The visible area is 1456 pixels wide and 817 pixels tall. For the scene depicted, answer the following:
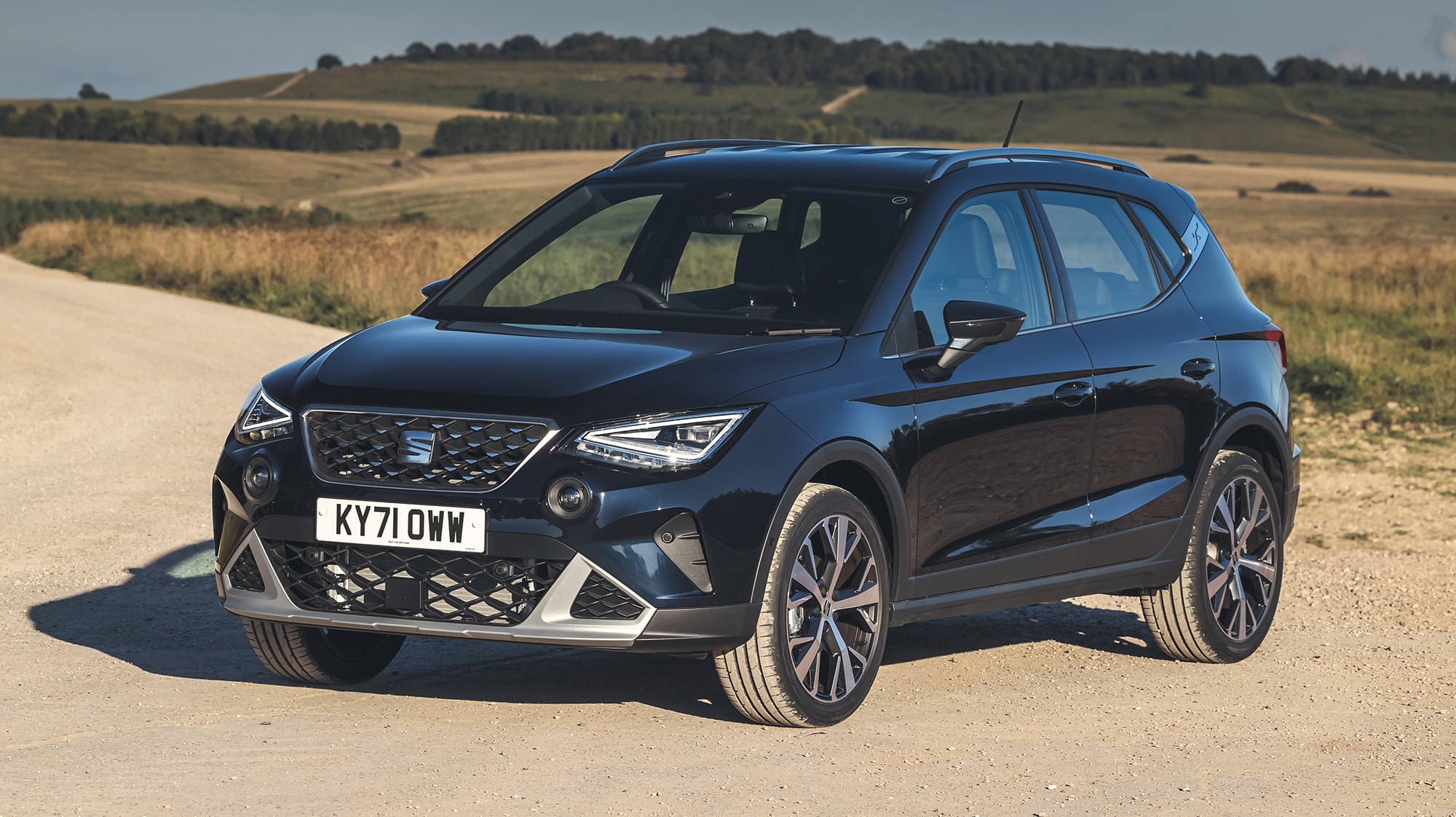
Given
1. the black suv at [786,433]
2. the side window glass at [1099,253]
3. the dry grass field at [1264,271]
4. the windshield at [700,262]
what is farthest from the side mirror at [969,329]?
the dry grass field at [1264,271]

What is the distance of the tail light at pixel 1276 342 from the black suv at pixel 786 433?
0.03 m

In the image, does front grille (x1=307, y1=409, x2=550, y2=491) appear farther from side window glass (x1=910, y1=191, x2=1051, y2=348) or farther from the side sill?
side window glass (x1=910, y1=191, x2=1051, y2=348)

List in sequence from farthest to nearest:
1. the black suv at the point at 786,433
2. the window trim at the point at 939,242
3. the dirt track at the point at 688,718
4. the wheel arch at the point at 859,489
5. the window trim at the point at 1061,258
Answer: the window trim at the point at 1061,258, the window trim at the point at 939,242, the wheel arch at the point at 859,489, the black suv at the point at 786,433, the dirt track at the point at 688,718

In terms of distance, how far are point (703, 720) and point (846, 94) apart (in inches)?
7741

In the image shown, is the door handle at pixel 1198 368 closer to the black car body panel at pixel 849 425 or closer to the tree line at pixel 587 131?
the black car body panel at pixel 849 425

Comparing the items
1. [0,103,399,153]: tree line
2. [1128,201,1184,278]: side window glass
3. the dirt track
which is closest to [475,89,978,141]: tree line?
[0,103,399,153]: tree line

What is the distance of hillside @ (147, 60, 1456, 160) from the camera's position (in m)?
163

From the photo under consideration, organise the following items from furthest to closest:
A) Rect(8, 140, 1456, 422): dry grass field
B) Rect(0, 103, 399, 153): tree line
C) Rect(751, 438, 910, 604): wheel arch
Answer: Rect(0, 103, 399, 153): tree line, Rect(8, 140, 1456, 422): dry grass field, Rect(751, 438, 910, 604): wheel arch

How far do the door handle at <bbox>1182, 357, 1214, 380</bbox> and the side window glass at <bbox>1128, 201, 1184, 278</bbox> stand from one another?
0.40m

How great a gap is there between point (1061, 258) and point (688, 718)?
2.20 m

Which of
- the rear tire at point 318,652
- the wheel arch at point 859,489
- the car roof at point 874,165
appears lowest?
the rear tire at point 318,652

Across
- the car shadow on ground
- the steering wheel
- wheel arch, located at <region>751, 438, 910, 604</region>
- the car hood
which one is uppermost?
the steering wheel

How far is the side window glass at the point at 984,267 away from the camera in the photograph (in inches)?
241

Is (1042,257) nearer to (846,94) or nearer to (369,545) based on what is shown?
(369,545)
